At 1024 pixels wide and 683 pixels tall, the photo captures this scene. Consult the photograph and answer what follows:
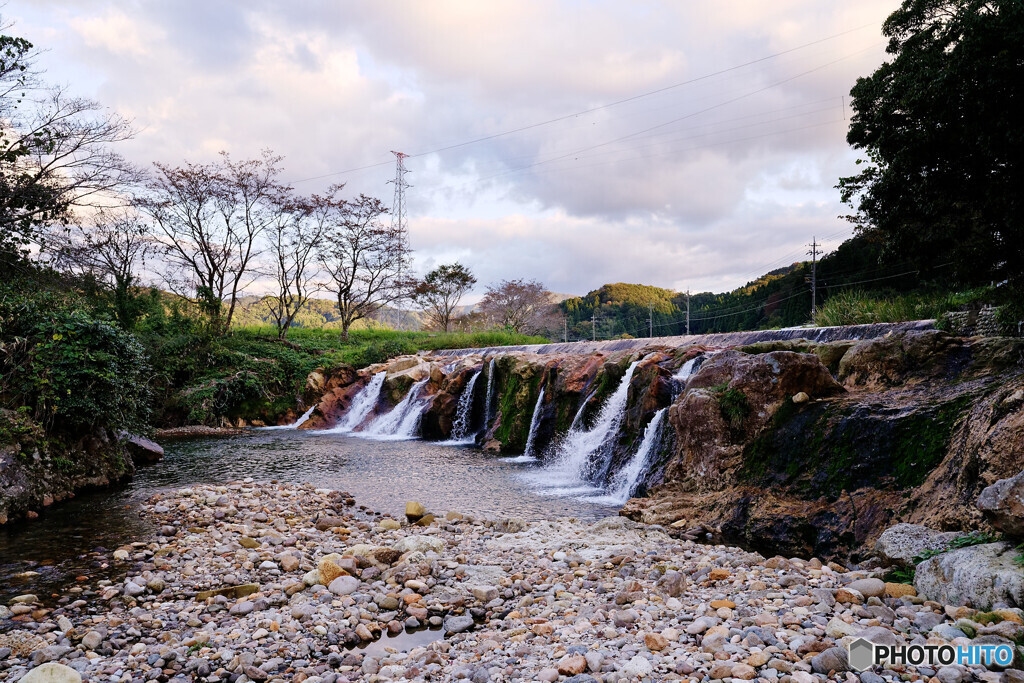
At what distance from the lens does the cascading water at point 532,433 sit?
12.8m

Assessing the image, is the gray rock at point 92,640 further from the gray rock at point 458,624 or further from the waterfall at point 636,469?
the waterfall at point 636,469

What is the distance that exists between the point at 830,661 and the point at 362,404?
1845 centimetres

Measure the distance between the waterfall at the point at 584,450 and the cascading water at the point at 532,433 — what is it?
1.23 metres

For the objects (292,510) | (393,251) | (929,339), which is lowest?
(292,510)

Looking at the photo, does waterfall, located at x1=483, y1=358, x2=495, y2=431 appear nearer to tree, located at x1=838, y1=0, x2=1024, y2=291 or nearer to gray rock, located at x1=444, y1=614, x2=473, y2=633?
tree, located at x1=838, y1=0, x2=1024, y2=291

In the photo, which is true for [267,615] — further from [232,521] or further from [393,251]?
[393,251]

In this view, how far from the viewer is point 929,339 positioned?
7113 mm

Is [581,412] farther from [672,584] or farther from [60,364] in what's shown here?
[60,364]

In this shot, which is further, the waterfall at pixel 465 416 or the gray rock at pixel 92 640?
the waterfall at pixel 465 416

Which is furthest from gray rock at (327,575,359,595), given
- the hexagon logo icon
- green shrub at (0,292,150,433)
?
green shrub at (0,292,150,433)

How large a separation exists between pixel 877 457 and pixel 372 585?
5.39 meters

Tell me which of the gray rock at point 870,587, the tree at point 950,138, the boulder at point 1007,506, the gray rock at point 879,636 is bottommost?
the gray rock at point 870,587

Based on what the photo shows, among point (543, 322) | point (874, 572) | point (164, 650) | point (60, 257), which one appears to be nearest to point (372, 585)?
point (164, 650)

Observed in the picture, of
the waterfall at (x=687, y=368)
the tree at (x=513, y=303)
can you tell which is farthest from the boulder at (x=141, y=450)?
the tree at (x=513, y=303)
